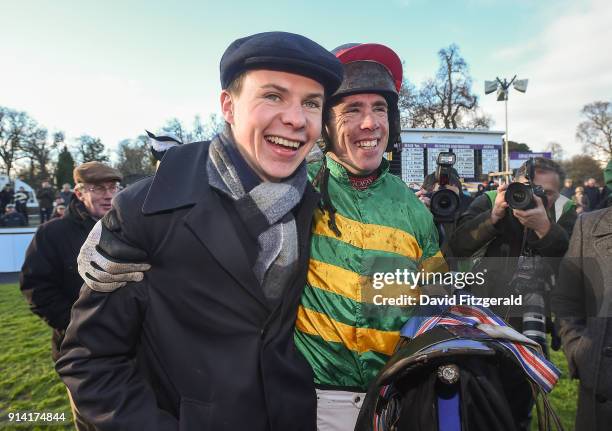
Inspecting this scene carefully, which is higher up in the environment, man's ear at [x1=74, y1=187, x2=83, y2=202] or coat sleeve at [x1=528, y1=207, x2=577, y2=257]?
man's ear at [x1=74, y1=187, x2=83, y2=202]

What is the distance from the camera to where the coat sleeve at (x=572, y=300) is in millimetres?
2066

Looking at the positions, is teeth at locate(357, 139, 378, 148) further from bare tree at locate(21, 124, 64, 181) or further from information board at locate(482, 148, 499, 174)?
bare tree at locate(21, 124, 64, 181)

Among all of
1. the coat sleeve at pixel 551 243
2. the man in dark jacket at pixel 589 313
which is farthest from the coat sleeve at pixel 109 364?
the coat sleeve at pixel 551 243

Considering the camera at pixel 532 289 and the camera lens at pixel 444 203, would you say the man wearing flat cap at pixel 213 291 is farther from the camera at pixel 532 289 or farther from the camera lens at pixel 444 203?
the camera at pixel 532 289

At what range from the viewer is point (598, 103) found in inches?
1945

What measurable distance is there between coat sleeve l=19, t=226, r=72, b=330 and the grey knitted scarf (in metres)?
2.49

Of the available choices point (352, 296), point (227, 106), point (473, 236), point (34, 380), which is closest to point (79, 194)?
point (34, 380)

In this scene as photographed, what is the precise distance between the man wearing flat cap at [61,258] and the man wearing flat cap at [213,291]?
85.7 inches

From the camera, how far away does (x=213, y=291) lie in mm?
1300

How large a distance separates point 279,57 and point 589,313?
2.00 m

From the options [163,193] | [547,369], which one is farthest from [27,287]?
[547,369]

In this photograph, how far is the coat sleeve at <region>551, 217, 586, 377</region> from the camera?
207 cm

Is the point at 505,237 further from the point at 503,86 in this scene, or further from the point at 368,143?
the point at 503,86

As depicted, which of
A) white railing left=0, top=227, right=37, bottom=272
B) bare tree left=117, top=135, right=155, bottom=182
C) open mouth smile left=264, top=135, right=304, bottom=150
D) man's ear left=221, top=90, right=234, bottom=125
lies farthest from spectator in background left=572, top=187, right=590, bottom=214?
bare tree left=117, top=135, right=155, bottom=182
